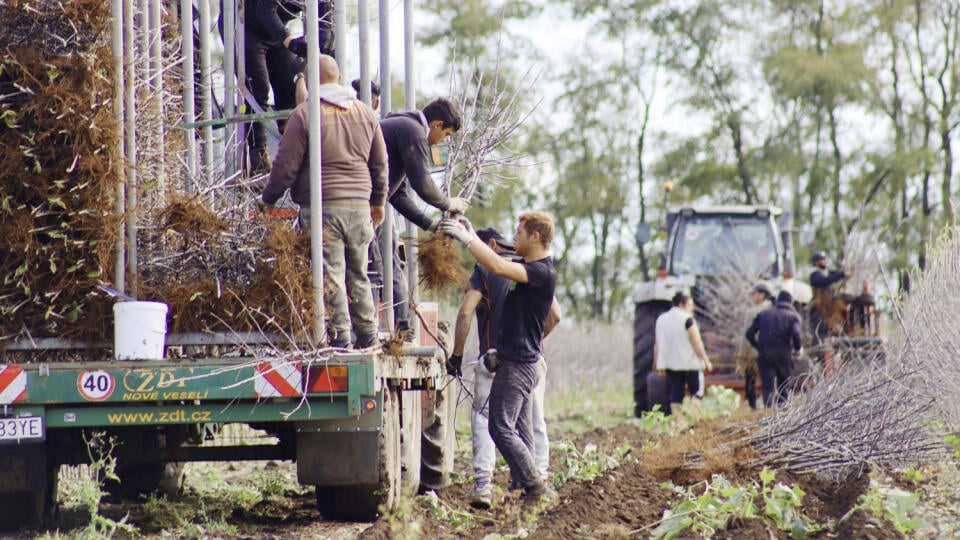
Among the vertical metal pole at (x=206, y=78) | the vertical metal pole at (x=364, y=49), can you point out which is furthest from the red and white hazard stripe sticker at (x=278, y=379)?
the vertical metal pole at (x=364, y=49)

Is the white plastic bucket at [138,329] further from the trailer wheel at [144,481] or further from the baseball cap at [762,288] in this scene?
Result: the baseball cap at [762,288]

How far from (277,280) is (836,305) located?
40.0 ft

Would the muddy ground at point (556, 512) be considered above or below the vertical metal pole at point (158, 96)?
below

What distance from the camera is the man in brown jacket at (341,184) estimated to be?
22.5 feet

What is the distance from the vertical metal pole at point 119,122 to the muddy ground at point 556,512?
1202 mm

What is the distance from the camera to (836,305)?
17484mm

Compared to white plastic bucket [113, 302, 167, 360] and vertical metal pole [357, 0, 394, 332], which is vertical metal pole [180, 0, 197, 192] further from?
white plastic bucket [113, 302, 167, 360]

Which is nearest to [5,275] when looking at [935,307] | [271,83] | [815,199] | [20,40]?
[20,40]

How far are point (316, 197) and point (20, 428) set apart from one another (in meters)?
1.81

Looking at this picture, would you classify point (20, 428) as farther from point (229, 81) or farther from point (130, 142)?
point (229, 81)

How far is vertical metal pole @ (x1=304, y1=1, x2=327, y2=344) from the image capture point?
6.60 metres

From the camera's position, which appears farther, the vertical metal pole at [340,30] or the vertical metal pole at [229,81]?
the vertical metal pole at [229,81]

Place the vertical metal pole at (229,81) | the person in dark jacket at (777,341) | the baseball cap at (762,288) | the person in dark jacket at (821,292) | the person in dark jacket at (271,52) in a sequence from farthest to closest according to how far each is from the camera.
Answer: the person in dark jacket at (821,292), the baseball cap at (762,288), the person in dark jacket at (777,341), the person in dark jacket at (271,52), the vertical metal pole at (229,81)

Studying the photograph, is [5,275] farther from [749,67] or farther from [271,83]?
[749,67]
